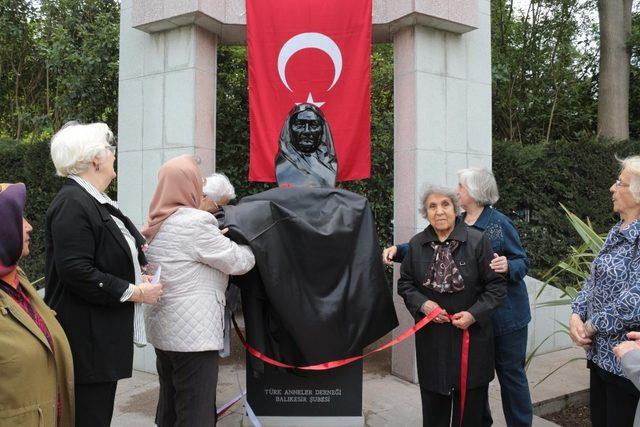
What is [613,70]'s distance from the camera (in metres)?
8.96

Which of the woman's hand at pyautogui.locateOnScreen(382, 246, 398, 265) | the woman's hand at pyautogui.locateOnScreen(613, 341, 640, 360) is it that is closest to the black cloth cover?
the woman's hand at pyautogui.locateOnScreen(382, 246, 398, 265)

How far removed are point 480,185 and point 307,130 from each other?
202 cm

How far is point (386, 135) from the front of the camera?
6.98m

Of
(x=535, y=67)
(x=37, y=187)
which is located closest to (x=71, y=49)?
(x=37, y=187)

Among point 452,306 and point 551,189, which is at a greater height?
point 551,189

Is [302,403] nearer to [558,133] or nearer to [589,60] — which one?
[558,133]

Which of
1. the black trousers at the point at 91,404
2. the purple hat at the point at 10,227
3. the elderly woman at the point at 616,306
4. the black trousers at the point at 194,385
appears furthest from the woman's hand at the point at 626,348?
the purple hat at the point at 10,227

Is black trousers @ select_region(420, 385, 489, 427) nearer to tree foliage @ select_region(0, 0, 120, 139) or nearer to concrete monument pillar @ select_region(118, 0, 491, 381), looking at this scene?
concrete monument pillar @ select_region(118, 0, 491, 381)

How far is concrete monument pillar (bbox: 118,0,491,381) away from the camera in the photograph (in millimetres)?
4777

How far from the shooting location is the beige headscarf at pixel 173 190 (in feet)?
8.41

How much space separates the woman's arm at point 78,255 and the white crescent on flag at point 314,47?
3095 millimetres

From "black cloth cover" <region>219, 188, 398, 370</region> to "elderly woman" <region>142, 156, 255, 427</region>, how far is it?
350mm

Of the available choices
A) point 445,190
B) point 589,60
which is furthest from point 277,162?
point 589,60

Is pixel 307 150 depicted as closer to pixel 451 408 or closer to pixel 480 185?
pixel 480 185
